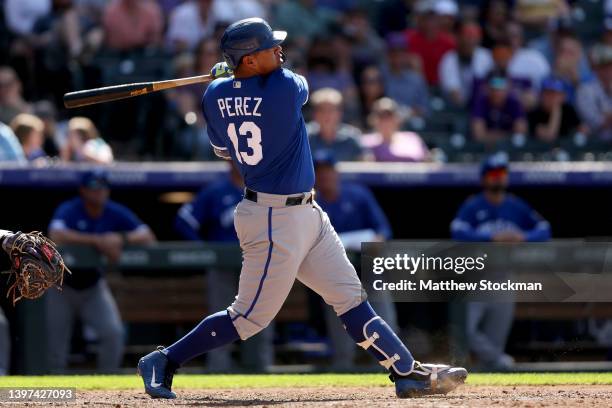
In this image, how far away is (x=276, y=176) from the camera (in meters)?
5.32

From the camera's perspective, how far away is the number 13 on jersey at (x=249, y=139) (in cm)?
527

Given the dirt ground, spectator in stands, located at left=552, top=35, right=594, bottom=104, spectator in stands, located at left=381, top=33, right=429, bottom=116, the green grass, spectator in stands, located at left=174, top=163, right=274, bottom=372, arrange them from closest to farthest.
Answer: the dirt ground
the green grass
spectator in stands, located at left=174, top=163, right=274, bottom=372
spectator in stands, located at left=381, top=33, right=429, bottom=116
spectator in stands, located at left=552, top=35, right=594, bottom=104

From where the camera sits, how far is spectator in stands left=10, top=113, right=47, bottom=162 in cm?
918

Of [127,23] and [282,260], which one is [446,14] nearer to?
[127,23]

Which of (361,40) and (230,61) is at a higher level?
(361,40)

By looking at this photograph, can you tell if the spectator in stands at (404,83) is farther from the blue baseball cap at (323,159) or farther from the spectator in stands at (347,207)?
the blue baseball cap at (323,159)

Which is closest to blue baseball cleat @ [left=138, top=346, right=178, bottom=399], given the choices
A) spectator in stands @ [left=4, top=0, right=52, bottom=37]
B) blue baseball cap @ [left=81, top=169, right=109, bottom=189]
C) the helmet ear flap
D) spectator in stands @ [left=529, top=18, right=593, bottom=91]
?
the helmet ear flap

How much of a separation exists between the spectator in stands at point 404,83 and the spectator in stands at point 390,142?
3.83ft

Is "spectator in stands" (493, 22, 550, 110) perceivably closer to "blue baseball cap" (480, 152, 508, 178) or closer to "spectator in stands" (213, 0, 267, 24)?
"spectator in stands" (213, 0, 267, 24)

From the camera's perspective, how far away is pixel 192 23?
11.2 meters

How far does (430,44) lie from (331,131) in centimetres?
279

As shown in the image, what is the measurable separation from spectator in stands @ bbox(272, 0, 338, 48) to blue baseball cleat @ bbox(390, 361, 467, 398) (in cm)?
641

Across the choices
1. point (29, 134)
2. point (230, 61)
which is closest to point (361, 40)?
point (29, 134)

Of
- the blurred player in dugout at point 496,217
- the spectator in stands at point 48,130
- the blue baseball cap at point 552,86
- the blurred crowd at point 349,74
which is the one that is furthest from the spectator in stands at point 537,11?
the spectator in stands at point 48,130
